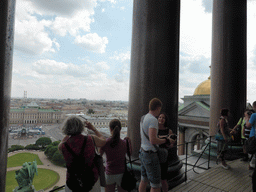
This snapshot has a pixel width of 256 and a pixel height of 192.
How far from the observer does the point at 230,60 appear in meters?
7.77

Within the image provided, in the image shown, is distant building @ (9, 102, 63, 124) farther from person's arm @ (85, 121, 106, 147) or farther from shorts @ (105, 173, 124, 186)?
person's arm @ (85, 121, 106, 147)

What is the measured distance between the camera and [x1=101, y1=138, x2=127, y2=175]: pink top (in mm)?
3047

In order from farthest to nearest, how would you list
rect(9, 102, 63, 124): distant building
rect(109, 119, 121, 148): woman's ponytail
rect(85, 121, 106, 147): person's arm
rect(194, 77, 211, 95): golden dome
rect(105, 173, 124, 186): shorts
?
rect(9, 102, 63, 124): distant building
rect(194, 77, 211, 95): golden dome
rect(105, 173, 124, 186): shorts
rect(109, 119, 121, 148): woman's ponytail
rect(85, 121, 106, 147): person's arm

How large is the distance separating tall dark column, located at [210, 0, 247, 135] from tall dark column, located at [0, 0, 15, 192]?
7596mm

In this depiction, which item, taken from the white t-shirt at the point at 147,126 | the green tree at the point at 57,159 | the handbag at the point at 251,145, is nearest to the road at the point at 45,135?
the green tree at the point at 57,159

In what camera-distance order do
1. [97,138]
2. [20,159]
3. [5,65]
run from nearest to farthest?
[5,65] → [97,138] → [20,159]

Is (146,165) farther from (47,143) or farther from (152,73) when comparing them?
(47,143)

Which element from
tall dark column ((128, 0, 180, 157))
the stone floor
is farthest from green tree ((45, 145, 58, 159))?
tall dark column ((128, 0, 180, 157))

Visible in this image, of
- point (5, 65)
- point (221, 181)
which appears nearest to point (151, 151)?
point (5, 65)

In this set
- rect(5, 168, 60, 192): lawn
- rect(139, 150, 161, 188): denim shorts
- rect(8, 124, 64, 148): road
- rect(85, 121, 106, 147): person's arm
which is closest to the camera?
rect(85, 121, 106, 147): person's arm

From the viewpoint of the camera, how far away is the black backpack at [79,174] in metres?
2.41

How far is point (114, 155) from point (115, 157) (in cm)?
4

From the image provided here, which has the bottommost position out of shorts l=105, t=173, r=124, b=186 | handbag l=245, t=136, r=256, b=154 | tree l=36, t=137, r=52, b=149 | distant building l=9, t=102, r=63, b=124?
tree l=36, t=137, r=52, b=149

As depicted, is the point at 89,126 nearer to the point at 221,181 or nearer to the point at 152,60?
the point at 152,60
